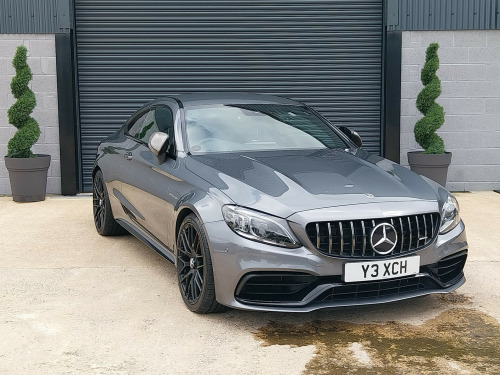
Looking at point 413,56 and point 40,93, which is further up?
point 413,56

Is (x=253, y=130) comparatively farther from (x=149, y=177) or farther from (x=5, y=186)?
(x=5, y=186)

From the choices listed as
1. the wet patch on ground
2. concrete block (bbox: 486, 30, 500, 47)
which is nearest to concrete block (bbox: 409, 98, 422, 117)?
concrete block (bbox: 486, 30, 500, 47)

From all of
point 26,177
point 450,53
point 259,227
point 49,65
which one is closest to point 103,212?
point 26,177

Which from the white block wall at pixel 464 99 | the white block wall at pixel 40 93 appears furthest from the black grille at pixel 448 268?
the white block wall at pixel 40 93

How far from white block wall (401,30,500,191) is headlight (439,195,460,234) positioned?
550cm

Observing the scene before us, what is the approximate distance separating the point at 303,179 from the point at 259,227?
61 centimetres

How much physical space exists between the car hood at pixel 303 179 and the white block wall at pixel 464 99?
5.00 meters

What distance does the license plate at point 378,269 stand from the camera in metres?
4.55

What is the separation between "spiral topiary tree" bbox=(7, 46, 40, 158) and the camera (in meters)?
9.84

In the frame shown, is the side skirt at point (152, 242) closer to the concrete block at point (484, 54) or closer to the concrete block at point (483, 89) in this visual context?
the concrete block at point (483, 89)

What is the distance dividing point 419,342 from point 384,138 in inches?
250

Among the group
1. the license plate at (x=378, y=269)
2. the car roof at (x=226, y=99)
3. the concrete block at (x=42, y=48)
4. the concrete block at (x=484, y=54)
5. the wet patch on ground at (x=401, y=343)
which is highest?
the concrete block at (x=42, y=48)

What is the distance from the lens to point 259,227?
4.61 meters

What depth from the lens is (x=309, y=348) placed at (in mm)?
4426
